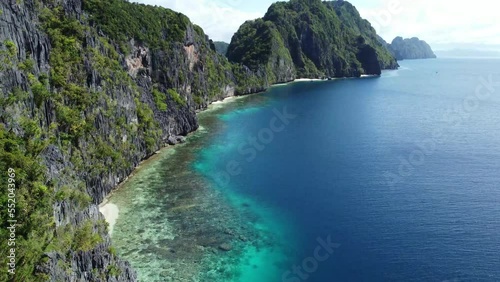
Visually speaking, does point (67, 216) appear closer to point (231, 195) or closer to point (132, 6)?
point (231, 195)

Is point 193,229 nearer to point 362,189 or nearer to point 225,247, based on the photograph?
point 225,247

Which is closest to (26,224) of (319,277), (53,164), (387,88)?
(53,164)

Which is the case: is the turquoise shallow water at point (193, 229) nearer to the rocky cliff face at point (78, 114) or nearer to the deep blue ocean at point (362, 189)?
the deep blue ocean at point (362, 189)

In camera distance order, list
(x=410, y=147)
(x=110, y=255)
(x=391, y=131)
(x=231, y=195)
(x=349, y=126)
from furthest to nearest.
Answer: (x=349, y=126) < (x=391, y=131) < (x=410, y=147) < (x=231, y=195) < (x=110, y=255)

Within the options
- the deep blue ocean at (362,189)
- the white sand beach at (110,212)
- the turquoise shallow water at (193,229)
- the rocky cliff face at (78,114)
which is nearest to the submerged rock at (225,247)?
the turquoise shallow water at (193,229)

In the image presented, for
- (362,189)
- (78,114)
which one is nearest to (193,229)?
(78,114)

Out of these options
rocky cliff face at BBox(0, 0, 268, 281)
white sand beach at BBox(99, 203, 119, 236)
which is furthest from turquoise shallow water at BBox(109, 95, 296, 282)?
rocky cliff face at BBox(0, 0, 268, 281)
